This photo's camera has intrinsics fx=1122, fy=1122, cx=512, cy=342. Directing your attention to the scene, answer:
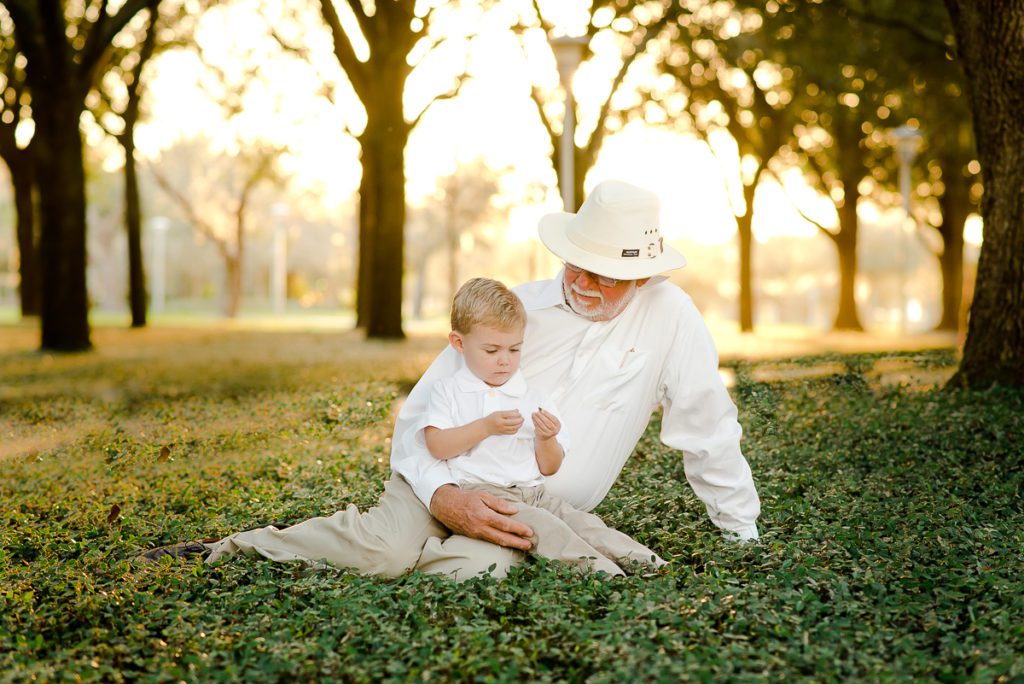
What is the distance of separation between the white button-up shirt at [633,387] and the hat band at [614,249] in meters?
0.29

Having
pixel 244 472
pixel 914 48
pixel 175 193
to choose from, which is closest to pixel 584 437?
pixel 244 472

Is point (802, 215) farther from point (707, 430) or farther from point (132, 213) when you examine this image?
point (707, 430)

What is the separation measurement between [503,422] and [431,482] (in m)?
0.47

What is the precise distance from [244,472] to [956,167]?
2872cm

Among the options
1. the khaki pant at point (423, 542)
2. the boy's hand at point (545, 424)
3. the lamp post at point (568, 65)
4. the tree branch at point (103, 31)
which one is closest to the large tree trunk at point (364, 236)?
the tree branch at point (103, 31)

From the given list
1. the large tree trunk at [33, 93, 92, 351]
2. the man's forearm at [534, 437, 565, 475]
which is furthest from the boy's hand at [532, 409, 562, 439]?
the large tree trunk at [33, 93, 92, 351]

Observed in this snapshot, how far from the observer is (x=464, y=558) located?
4715mm

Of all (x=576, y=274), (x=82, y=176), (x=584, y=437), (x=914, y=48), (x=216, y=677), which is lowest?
(x=216, y=677)

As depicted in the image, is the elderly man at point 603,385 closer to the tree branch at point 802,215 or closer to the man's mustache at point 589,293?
the man's mustache at point 589,293

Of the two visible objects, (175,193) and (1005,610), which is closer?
(1005,610)

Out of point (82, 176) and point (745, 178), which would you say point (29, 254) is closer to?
point (82, 176)

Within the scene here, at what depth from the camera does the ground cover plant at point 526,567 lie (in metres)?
3.82

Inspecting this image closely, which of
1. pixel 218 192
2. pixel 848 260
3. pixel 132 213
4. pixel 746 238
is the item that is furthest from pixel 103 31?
pixel 218 192

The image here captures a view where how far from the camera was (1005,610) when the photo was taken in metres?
4.25
